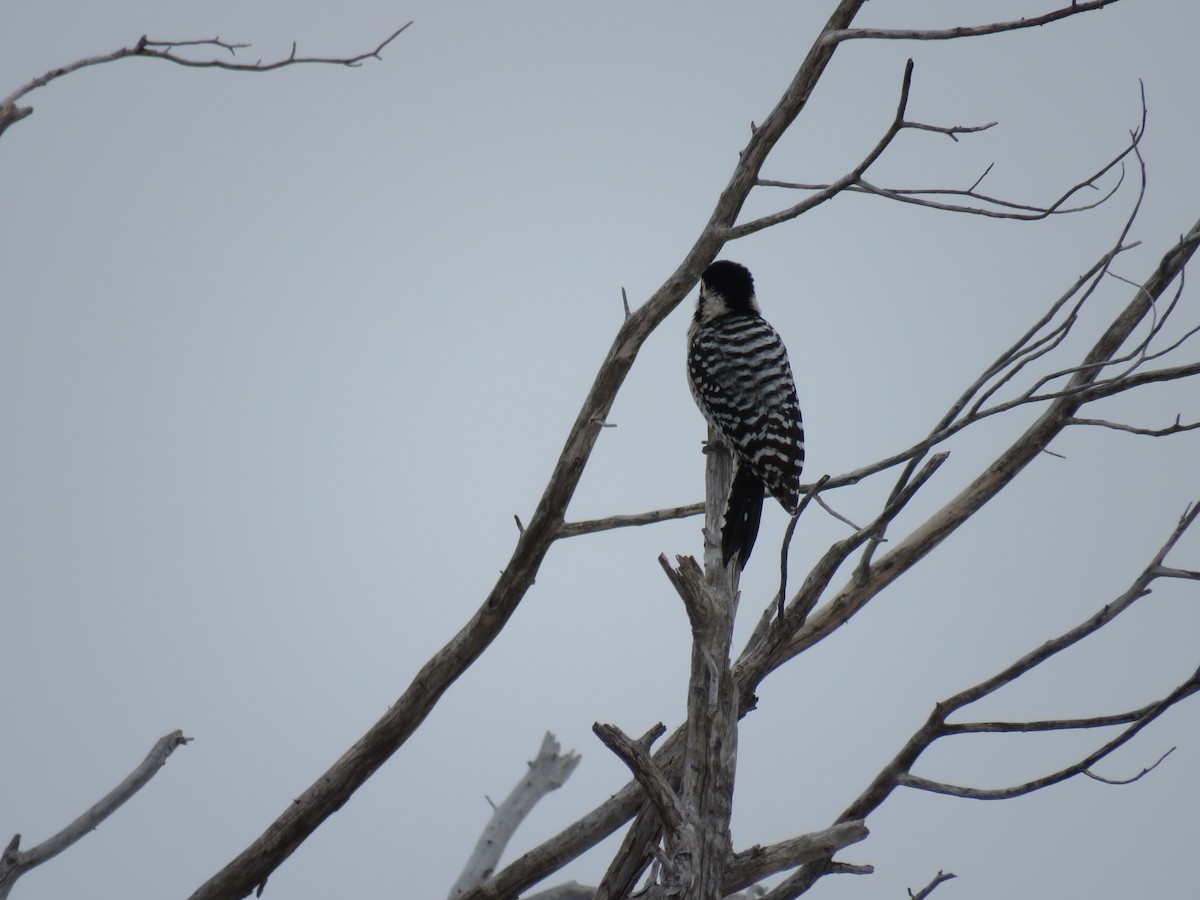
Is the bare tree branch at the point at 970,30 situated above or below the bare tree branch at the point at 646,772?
above

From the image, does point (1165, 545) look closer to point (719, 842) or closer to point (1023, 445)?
point (1023, 445)

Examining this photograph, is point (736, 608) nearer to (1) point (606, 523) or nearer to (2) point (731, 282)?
(1) point (606, 523)

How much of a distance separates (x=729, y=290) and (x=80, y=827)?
368cm

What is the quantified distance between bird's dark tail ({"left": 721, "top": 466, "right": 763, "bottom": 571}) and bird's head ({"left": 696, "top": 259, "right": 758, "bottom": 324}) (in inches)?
56.3

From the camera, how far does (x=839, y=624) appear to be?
3855 millimetres

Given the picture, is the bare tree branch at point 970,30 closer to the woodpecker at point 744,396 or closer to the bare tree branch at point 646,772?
the woodpecker at point 744,396

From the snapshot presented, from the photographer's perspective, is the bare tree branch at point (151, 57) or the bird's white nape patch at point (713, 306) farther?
the bird's white nape patch at point (713, 306)

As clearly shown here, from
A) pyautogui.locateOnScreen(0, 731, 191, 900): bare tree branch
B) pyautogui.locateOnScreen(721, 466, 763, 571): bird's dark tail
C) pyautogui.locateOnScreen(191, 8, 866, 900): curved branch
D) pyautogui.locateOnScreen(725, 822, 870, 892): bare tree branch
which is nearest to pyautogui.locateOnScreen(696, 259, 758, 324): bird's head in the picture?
pyautogui.locateOnScreen(721, 466, 763, 571): bird's dark tail

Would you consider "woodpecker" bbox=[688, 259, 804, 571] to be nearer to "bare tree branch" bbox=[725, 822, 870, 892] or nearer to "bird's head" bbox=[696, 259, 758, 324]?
"bird's head" bbox=[696, 259, 758, 324]

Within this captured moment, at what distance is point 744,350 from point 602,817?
2165 mm

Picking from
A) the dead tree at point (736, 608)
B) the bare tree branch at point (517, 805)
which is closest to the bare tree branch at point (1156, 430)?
the dead tree at point (736, 608)

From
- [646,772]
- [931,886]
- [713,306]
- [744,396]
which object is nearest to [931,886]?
[931,886]

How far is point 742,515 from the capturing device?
4023mm

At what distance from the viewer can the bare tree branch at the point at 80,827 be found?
3020mm
